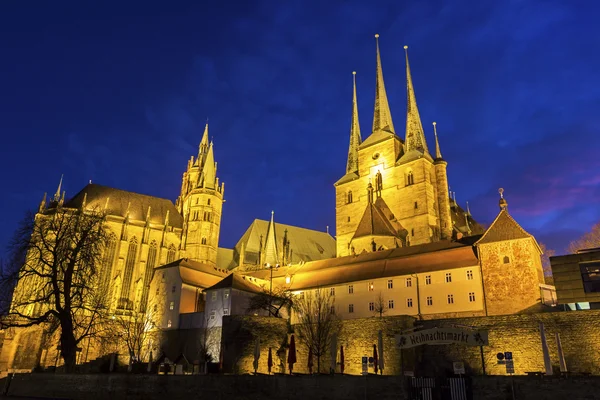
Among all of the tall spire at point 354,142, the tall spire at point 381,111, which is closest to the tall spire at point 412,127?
the tall spire at point 381,111

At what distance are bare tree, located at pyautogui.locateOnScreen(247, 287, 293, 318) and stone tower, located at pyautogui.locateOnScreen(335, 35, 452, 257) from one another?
13.0m

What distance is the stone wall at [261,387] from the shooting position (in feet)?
53.1

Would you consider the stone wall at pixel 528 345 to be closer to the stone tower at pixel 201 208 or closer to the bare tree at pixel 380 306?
the bare tree at pixel 380 306

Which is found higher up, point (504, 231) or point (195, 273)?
point (504, 231)

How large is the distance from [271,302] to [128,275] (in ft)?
94.7

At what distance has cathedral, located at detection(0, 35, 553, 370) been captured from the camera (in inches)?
1428

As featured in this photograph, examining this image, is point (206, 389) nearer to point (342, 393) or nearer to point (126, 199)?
point (342, 393)

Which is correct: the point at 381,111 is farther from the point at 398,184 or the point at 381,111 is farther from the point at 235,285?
the point at 235,285

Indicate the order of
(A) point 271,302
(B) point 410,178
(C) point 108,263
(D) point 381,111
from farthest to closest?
(D) point 381,111
(C) point 108,263
(B) point 410,178
(A) point 271,302

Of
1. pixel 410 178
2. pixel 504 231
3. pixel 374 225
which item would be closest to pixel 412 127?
pixel 410 178

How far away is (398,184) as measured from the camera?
204ft

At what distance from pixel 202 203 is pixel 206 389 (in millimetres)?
51957

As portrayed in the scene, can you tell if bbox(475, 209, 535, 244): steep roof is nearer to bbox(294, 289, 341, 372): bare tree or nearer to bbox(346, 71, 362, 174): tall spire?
bbox(294, 289, 341, 372): bare tree

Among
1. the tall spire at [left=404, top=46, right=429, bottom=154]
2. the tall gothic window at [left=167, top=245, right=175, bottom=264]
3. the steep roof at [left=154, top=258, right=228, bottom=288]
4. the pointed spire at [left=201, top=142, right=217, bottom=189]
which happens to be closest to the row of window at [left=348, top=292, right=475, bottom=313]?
the steep roof at [left=154, top=258, right=228, bottom=288]
